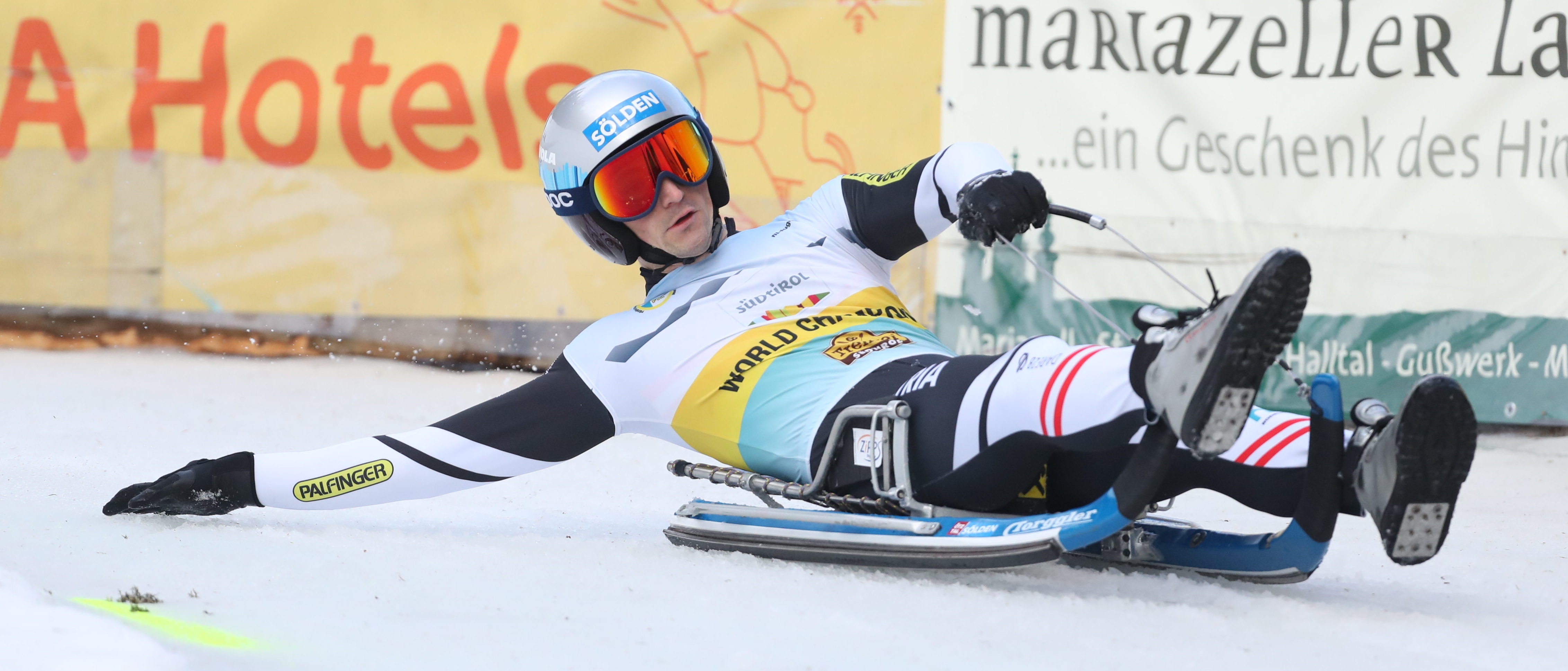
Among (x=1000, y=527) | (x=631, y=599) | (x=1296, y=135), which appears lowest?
(x=631, y=599)

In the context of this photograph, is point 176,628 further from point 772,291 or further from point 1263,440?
point 1263,440

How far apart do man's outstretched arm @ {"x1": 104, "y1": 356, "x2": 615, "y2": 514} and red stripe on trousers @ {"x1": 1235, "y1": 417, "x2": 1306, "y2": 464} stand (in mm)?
1178

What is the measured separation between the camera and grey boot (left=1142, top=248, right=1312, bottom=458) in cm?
181

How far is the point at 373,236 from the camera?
573 centimetres

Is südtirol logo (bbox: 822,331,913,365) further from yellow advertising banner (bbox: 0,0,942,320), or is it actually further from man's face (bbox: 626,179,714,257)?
yellow advertising banner (bbox: 0,0,942,320)

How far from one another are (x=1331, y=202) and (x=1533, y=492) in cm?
144

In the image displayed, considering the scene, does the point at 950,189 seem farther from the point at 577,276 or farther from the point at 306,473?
the point at 577,276

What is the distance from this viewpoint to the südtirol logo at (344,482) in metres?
2.67

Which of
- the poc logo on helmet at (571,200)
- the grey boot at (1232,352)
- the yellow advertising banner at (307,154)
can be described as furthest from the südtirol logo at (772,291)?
the yellow advertising banner at (307,154)

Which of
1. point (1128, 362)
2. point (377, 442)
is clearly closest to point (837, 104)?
point (377, 442)

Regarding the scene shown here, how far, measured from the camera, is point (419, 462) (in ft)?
8.74

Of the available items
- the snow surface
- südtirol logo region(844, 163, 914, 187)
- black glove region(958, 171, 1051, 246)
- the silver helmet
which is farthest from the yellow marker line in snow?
südtirol logo region(844, 163, 914, 187)

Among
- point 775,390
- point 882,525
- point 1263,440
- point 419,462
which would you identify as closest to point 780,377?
point 775,390

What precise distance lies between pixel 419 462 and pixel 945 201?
1.17 m
